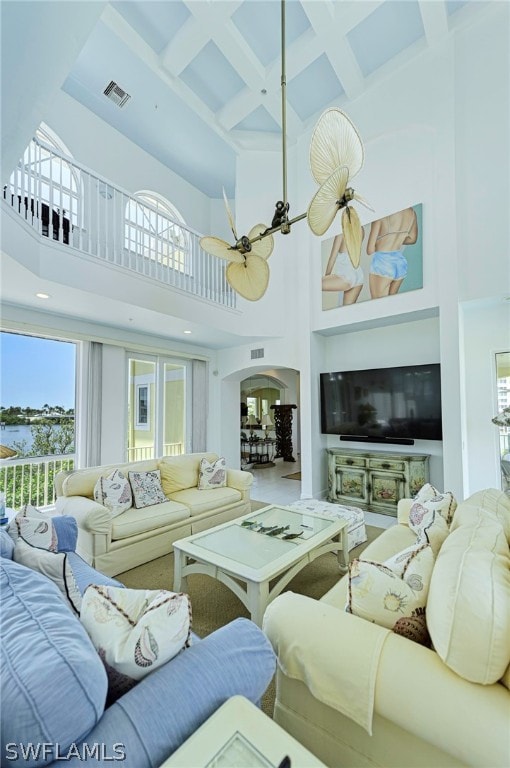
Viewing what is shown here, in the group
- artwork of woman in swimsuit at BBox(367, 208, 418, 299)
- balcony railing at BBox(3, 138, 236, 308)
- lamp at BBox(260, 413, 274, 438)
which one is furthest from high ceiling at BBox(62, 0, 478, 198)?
lamp at BBox(260, 413, 274, 438)

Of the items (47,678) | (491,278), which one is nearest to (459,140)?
(491,278)

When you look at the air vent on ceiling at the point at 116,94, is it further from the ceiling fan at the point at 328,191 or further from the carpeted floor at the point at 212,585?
the carpeted floor at the point at 212,585

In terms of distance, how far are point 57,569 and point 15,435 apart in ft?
10.9

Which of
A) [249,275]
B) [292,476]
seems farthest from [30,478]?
[292,476]

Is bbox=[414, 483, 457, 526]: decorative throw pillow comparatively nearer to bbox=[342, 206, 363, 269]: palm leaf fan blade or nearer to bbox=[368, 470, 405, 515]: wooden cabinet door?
bbox=[342, 206, 363, 269]: palm leaf fan blade

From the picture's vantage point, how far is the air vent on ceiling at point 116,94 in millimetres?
4496

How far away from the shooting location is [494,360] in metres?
4.26

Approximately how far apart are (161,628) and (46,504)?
4.24m

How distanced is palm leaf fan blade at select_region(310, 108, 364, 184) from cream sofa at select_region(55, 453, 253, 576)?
298 cm

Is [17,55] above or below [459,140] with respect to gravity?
below

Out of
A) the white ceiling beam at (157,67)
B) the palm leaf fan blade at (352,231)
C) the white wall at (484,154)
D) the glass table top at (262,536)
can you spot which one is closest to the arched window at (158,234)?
the white ceiling beam at (157,67)

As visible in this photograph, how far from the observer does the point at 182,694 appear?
2.96ft

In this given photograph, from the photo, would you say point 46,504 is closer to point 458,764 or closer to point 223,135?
point 458,764

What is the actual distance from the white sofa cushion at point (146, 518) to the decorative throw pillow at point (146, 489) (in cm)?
6
